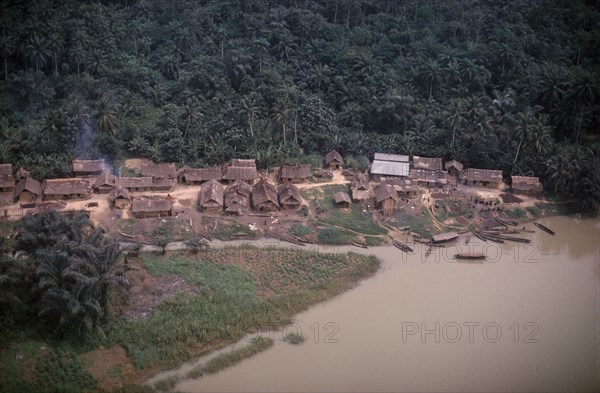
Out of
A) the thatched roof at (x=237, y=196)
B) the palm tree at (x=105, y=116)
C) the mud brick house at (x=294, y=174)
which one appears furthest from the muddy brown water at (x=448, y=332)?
the palm tree at (x=105, y=116)

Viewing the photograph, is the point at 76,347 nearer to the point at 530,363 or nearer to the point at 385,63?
the point at 530,363

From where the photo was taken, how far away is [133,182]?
4059 centimetres

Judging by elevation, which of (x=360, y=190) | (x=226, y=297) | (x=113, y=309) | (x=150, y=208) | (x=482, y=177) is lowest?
(x=113, y=309)

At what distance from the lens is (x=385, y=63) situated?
5212 centimetres

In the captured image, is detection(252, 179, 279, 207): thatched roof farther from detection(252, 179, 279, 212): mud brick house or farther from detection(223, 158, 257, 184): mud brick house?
detection(223, 158, 257, 184): mud brick house

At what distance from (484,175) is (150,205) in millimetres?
21298

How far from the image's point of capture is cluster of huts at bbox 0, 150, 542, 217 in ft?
128

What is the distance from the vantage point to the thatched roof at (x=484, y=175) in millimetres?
42844

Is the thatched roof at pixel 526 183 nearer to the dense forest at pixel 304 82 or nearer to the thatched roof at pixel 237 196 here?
the dense forest at pixel 304 82

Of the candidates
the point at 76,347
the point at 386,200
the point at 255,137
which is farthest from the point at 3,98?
the point at 386,200

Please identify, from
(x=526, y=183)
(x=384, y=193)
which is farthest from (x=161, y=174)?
(x=526, y=183)

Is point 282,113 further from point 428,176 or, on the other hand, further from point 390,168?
point 428,176

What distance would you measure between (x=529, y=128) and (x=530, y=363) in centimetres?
1829

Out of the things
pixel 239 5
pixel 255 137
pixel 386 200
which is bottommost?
pixel 386 200
